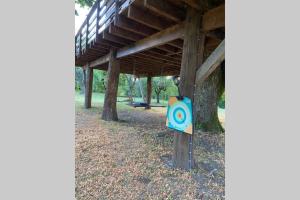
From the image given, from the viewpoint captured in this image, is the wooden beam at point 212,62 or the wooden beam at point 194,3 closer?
the wooden beam at point 212,62

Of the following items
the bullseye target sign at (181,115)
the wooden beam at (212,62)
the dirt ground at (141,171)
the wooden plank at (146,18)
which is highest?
the wooden plank at (146,18)

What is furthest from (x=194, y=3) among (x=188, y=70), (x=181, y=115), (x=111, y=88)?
(x=111, y=88)

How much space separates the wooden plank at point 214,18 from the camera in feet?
7.41

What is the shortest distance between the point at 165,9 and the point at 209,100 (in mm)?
3135

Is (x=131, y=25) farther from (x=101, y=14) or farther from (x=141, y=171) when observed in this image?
(x=141, y=171)

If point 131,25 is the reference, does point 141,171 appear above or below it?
below

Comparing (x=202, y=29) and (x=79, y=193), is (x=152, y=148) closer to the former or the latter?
(x=79, y=193)

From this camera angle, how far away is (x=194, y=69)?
2555 millimetres

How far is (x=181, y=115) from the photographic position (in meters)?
2.60

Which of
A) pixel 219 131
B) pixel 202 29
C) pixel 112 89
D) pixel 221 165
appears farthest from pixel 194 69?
pixel 112 89

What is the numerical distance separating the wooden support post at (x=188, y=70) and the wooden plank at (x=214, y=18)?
0.09 meters

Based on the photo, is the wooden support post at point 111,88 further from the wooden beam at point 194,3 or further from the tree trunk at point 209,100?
the wooden beam at point 194,3

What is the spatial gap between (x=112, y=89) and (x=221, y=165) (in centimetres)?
414

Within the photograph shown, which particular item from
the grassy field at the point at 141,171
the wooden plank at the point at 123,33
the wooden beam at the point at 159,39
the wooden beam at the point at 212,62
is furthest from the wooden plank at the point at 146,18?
the grassy field at the point at 141,171
